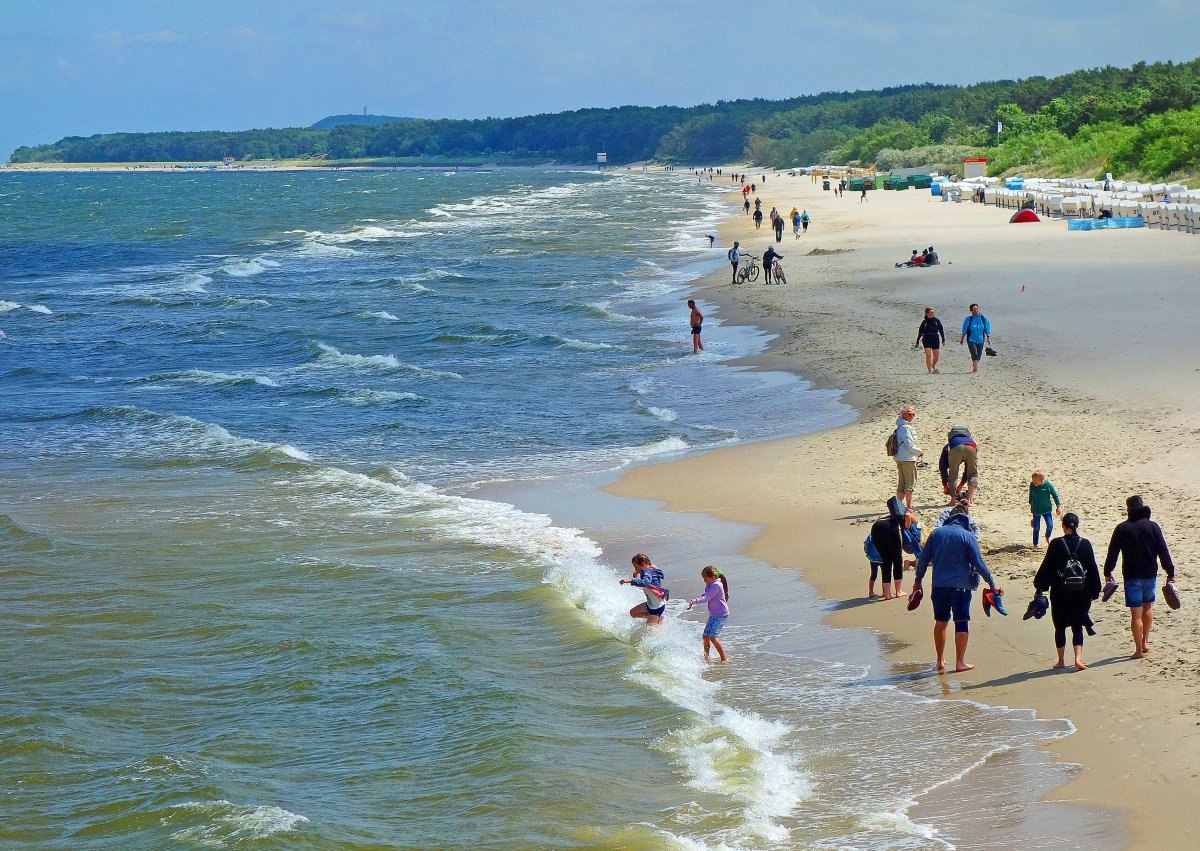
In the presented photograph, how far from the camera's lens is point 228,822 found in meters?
9.91

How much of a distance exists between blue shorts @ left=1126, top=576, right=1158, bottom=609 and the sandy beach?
0.50 m

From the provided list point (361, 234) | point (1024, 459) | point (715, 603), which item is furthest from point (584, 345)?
point (361, 234)

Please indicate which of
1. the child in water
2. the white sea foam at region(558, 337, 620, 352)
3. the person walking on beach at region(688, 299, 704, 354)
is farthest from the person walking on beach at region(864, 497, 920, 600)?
the white sea foam at region(558, 337, 620, 352)

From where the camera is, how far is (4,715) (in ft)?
40.0

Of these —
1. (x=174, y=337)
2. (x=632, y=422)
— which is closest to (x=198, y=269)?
(x=174, y=337)

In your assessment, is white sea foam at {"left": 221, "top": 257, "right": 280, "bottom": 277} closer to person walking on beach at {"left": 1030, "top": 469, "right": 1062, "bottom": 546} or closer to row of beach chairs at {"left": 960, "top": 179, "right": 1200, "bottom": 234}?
row of beach chairs at {"left": 960, "top": 179, "right": 1200, "bottom": 234}

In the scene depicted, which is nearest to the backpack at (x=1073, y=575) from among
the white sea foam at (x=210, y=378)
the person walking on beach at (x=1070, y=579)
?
the person walking on beach at (x=1070, y=579)

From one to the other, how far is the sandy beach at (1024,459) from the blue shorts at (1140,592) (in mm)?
503

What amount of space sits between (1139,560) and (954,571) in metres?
1.47

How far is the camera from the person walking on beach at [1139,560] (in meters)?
11.0

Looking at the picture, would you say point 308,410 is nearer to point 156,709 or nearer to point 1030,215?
point 156,709

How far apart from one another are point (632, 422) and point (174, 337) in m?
20.8

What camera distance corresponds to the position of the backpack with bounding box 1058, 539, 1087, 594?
35.9ft

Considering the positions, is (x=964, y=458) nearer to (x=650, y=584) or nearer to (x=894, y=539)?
(x=894, y=539)
